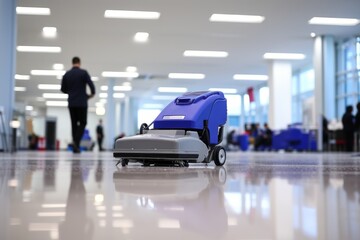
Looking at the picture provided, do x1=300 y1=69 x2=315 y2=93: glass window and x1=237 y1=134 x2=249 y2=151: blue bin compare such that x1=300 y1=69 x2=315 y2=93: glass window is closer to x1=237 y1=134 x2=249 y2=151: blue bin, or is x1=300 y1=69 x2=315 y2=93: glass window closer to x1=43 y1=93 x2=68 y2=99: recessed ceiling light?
x1=237 y1=134 x2=249 y2=151: blue bin

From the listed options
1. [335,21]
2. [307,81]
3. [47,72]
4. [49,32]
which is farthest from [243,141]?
[49,32]

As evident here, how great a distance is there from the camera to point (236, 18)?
38.8 feet

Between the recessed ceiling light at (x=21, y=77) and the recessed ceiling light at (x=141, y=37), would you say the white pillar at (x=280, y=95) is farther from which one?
the recessed ceiling light at (x=21, y=77)

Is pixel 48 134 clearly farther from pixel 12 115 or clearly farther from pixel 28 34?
pixel 12 115

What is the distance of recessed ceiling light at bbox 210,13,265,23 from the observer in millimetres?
11664

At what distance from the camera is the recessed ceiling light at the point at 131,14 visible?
11391 mm

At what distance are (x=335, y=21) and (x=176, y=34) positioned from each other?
15.0 feet

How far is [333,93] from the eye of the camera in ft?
47.2

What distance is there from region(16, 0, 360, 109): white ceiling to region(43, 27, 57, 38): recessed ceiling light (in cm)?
17

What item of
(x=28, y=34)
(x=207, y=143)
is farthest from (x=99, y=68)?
(x=207, y=143)

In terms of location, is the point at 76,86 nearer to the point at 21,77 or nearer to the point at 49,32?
the point at 49,32

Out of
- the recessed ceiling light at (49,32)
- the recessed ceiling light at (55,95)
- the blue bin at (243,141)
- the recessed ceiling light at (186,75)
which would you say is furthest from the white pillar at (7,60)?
the recessed ceiling light at (55,95)

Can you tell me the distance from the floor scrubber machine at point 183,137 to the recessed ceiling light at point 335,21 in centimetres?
952

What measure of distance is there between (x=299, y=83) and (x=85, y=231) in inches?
856
